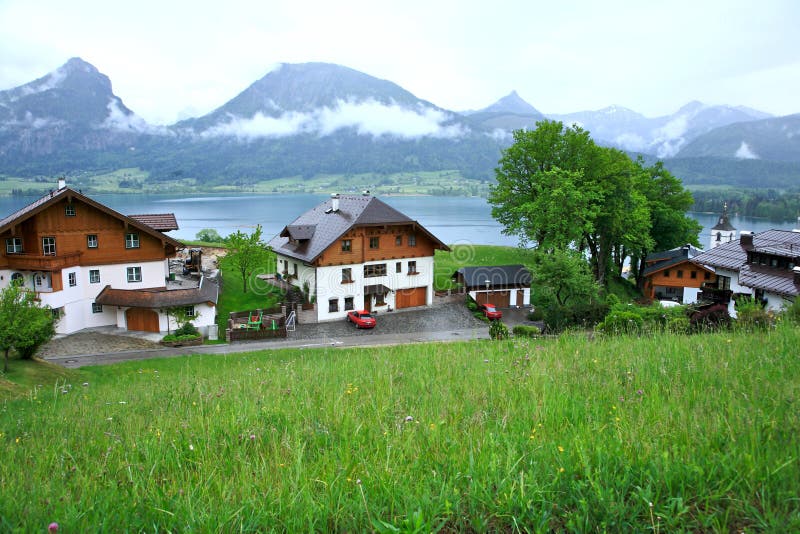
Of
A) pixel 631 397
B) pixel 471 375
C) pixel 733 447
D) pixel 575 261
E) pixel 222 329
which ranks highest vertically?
pixel 733 447

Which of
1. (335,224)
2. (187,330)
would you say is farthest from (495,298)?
(187,330)

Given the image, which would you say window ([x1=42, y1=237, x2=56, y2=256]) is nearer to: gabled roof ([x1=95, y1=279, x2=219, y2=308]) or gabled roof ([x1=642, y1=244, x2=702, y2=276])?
gabled roof ([x1=95, y1=279, x2=219, y2=308])

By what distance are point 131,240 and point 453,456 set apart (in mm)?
36345

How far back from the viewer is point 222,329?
34.2 metres

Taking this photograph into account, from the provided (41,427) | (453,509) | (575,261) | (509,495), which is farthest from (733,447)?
(575,261)

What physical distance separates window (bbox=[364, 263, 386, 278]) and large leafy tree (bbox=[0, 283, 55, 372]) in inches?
A: 859

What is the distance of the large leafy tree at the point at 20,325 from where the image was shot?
20.4m

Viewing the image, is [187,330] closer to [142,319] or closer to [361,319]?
[142,319]

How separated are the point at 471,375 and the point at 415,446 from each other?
329cm

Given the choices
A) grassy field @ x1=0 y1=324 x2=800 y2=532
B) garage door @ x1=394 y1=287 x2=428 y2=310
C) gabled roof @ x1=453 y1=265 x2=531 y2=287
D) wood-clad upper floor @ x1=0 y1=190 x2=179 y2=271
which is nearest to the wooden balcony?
wood-clad upper floor @ x1=0 y1=190 x2=179 y2=271

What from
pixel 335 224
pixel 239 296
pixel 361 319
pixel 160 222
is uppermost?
pixel 160 222

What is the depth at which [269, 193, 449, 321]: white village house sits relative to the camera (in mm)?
38250

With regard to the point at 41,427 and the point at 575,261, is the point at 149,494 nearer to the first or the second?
the point at 41,427

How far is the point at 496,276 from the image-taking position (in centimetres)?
4341
